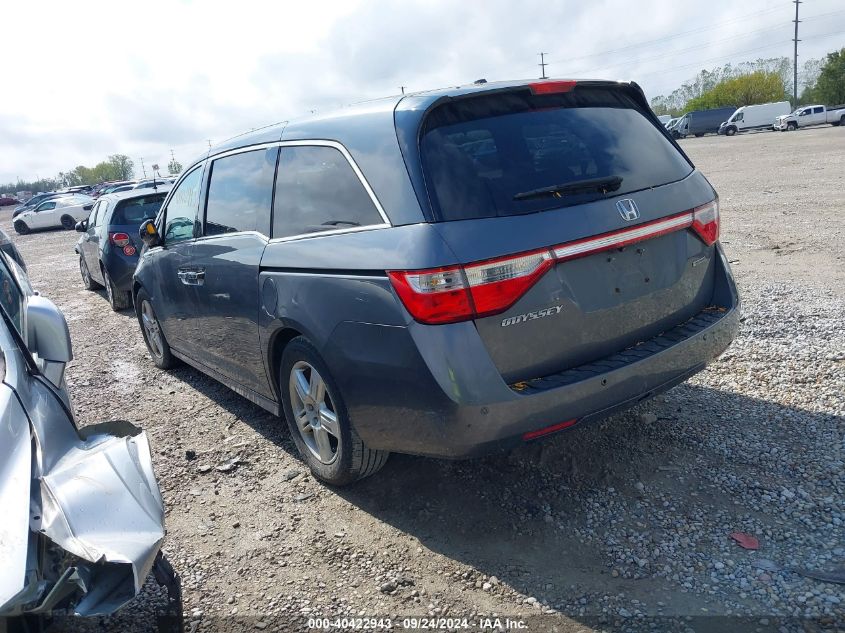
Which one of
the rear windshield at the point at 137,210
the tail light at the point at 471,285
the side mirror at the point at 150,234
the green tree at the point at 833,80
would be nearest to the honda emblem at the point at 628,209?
the tail light at the point at 471,285

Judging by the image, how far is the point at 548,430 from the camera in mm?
2801

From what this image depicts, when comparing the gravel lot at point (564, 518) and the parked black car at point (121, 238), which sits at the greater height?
the parked black car at point (121, 238)

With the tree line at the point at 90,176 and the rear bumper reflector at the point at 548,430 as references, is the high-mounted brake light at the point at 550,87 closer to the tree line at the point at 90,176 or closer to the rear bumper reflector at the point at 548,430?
the rear bumper reflector at the point at 548,430

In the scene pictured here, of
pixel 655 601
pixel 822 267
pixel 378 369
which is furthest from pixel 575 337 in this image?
pixel 822 267

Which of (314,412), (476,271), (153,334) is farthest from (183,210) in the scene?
(476,271)

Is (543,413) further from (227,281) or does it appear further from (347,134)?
(227,281)

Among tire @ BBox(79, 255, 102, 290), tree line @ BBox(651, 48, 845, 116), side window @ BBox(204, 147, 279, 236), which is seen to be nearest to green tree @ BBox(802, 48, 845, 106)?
tree line @ BBox(651, 48, 845, 116)

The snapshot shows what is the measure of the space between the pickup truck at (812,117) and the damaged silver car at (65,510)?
5177 cm

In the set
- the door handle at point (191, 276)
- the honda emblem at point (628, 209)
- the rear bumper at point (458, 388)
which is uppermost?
the honda emblem at point (628, 209)

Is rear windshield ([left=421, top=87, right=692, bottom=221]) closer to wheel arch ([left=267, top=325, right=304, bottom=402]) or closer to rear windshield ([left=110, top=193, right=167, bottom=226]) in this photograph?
wheel arch ([left=267, top=325, right=304, bottom=402])

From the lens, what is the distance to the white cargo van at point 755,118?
4984 cm

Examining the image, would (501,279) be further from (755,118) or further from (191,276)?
(755,118)

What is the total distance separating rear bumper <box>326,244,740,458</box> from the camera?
2.65m

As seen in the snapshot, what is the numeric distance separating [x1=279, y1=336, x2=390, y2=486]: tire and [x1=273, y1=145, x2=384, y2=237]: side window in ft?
2.03
